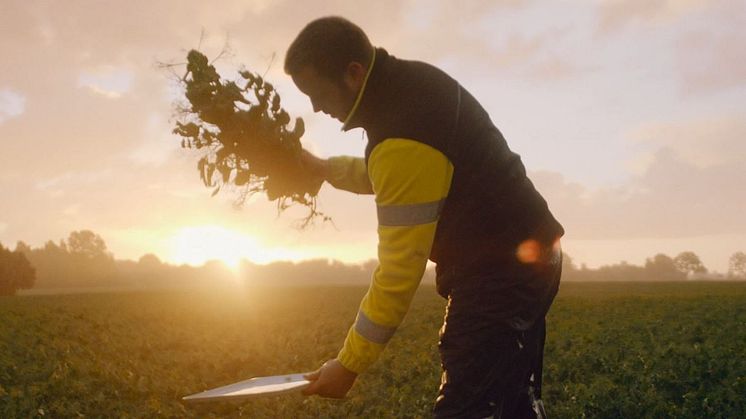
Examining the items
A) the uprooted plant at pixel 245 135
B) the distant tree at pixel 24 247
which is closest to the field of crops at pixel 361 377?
the uprooted plant at pixel 245 135

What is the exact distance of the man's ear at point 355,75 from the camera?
8.92 feet

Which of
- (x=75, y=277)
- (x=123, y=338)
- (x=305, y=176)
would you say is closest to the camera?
(x=305, y=176)

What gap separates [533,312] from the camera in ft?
9.05

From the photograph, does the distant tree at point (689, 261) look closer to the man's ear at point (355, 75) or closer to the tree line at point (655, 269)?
the tree line at point (655, 269)

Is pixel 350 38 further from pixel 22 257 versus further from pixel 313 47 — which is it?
pixel 22 257

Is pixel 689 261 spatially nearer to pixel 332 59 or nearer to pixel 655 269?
pixel 655 269

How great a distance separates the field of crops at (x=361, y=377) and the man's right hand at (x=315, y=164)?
4.66 m

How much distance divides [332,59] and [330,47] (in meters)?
0.05

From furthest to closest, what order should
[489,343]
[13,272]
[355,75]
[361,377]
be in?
[13,272], [361,377], [355,75], [489,343]

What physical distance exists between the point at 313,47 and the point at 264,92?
204 centimetres

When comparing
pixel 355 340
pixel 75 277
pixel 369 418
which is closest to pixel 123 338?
pixel 369 418

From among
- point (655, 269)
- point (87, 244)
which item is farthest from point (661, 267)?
point (87, 244)

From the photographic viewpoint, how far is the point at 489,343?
2629 millimetres

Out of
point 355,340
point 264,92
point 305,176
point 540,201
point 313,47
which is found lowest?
point 355,340
